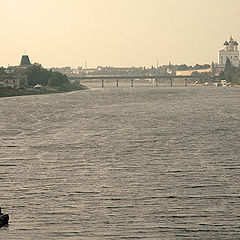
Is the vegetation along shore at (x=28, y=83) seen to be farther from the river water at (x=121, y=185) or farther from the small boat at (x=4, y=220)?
the small boat at (x=4, y=220)

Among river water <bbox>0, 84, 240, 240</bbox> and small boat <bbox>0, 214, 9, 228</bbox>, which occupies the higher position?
small boat <bbox>0, 214, 9, 228</bbox>

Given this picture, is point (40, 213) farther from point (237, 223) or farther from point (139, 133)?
point (139, 133)

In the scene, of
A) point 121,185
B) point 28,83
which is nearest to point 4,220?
point 121,185

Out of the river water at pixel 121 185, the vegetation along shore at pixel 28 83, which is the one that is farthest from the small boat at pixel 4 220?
the vegetation along shore at pixel 28 83

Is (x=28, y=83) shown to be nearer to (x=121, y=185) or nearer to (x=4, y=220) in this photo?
(x=121, y=185)

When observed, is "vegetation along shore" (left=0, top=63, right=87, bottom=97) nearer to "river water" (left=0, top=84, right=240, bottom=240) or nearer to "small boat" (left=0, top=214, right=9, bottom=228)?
"river water" (left=0, top=84, right=240, bottom=240)

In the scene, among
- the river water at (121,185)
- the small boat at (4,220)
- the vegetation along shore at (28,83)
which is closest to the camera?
the small boat at (4,220)

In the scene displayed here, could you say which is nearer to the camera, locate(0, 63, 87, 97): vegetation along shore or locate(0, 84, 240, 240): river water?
locate(0, 84, 240, 240): river water

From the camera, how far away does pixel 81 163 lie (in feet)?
121

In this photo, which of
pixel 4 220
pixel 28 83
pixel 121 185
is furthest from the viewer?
pixel 28 83

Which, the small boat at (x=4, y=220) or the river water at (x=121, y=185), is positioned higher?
the small boat at (x=4, y=220)

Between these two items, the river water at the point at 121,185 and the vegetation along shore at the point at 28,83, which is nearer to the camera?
Answer: the river water at the point at 121,185

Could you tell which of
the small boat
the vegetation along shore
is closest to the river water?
the small boat

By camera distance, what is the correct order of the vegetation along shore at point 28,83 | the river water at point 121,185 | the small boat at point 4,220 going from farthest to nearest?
the vegetation along shore at point 28,83 → the river water at point 121,185 → the small boat at point 4,220
